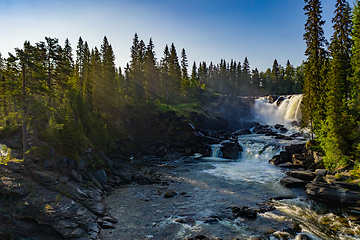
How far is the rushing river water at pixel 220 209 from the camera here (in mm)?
13680

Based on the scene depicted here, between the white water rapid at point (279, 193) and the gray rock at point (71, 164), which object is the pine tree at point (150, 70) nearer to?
the white water rapid at point (279, 193)

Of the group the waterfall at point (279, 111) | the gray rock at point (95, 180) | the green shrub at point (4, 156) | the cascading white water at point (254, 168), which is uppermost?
the waterfall at point (279, 111)

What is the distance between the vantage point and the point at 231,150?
132ft

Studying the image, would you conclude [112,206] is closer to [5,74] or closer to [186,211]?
[186,211]

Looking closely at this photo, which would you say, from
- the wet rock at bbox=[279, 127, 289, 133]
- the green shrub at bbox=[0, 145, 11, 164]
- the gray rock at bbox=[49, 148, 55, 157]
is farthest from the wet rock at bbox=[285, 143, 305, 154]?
the green shrub at bbox=[0, 145, 11, 164]

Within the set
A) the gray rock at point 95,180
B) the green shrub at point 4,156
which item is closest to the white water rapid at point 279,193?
the gray rock at point 95,180

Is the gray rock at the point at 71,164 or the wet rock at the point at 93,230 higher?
the gray rock at the point at 71,164

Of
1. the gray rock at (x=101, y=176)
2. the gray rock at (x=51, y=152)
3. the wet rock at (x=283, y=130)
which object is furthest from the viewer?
the wet rock at (x=283, y=130)

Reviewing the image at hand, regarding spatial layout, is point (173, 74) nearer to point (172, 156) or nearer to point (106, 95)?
point (106, 95)

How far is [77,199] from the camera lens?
652 inches

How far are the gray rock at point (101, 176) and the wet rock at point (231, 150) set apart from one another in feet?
80.0

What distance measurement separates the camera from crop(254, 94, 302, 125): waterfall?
60.3 meters

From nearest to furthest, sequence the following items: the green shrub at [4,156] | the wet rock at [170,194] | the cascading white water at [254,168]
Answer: the green shrub at [4,156] → the wet rock at [170,194] → the cascading white water at [254,168]

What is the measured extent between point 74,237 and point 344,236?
58.0 ft
